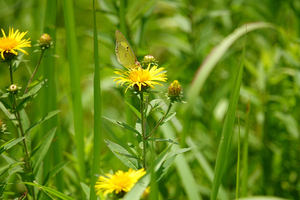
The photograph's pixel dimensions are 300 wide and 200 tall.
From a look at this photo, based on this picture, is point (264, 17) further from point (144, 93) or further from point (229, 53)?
point (144, 93)

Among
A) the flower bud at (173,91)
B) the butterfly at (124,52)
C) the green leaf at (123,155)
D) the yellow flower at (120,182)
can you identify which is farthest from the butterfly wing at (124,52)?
the yellow flower at (120,182)

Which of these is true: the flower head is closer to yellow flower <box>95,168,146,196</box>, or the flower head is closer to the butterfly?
the butterfly

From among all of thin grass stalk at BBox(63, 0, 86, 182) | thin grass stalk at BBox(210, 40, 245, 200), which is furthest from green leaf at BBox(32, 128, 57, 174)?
thin grass stalk at BBox(210, 40, 245, 200)

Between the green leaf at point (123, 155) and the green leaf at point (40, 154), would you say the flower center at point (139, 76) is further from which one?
the green leaf at point (40, 154)

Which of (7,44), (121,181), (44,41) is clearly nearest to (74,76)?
(44,41)

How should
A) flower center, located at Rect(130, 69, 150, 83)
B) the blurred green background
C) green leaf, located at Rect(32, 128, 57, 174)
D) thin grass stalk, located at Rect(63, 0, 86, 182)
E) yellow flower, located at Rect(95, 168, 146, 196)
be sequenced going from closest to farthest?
1. yellow flower, located at Rect(95, 168, 146, 196)
2. flower center, located at Rect(130, 69, 150, 83)
3. green leaf, located at Rect(32, 128, 57, 174)
4. thin grass stalk, located at Rect(63, 0, 86, 182)
5. the blurred green background

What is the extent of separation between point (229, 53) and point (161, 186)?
1.13 m

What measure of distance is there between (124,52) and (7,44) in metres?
0.44

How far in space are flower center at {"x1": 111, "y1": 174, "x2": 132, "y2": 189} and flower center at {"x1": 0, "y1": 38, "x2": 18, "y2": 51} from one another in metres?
0.64

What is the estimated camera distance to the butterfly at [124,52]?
38.4 inches

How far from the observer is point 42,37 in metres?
1.14

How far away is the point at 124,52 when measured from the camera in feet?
3.34

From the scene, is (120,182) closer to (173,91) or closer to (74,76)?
(173,91)

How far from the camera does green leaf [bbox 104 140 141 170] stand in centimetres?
91
